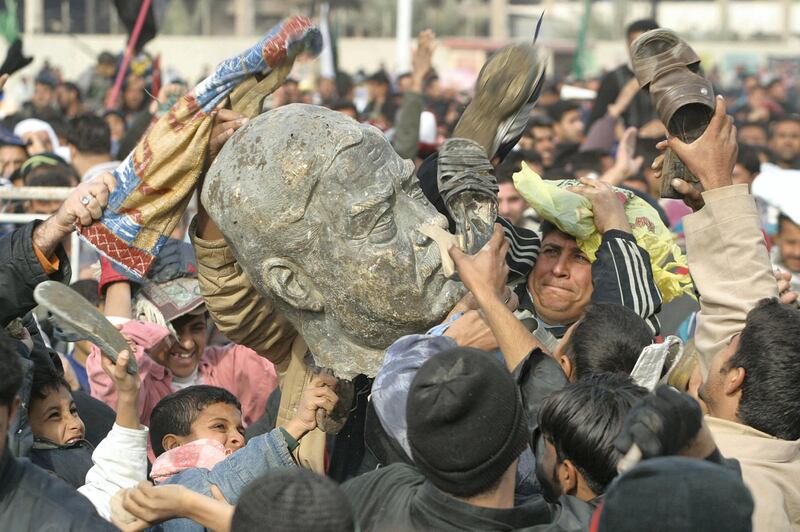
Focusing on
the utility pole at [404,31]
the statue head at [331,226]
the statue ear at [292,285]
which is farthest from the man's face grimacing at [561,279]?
the utility pole at [404,31]

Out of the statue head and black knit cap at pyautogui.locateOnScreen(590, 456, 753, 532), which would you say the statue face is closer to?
the statue head

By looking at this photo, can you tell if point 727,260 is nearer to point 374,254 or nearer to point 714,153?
point 714,153

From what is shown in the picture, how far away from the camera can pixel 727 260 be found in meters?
3.62

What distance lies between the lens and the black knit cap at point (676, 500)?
7.67 ft

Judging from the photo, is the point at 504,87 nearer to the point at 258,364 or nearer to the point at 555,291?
the point at 555,291

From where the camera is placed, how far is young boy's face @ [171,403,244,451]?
14.5ft

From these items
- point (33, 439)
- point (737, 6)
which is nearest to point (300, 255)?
point (33, 439)

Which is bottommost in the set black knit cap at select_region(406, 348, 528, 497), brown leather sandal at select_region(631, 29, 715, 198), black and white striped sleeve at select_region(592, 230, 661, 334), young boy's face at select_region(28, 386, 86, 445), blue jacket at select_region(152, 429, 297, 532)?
young boy's face at select_region(28, 386, 86, 445)

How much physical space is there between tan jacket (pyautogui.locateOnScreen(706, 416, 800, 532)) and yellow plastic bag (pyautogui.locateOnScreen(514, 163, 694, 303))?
3.22 feet

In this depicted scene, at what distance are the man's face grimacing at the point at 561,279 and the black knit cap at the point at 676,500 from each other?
1980 mm

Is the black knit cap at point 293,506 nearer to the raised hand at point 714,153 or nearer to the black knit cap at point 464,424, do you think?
the black knit cap at point 464,424

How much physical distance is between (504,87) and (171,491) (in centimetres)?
164

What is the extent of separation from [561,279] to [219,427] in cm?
128

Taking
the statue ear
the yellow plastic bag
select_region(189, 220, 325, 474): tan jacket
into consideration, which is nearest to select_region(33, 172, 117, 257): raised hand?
select_region(189, 220, 325, 474): tan jacket
